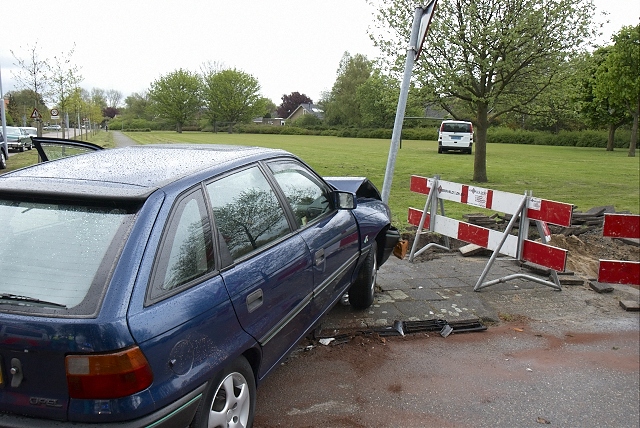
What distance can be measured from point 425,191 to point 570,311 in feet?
8.78

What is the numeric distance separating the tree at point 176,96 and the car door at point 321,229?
85.9 m

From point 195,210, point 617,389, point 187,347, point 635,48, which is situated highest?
point 635,48

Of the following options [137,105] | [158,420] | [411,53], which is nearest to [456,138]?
[411,53]

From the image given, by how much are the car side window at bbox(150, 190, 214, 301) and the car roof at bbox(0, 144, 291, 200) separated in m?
0.17

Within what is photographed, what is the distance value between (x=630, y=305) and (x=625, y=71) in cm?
3507

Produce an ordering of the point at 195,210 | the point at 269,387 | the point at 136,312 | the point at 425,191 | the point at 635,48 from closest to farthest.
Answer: the point at 136,312 < the point at 195,210 < the point at 269,387 < the point at 425,191 < the point at 635,48

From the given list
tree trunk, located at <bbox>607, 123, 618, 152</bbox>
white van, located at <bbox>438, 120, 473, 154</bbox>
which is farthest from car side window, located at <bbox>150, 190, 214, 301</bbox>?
tree trunk, located at <bbox>607, 123, 618, 152</bbox>

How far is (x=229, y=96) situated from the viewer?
89.1 m

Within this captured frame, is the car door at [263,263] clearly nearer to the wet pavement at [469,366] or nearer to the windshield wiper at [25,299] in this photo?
the wet pavement at [469,366]

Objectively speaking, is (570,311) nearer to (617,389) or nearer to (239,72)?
(617,389)

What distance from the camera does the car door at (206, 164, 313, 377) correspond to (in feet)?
9.05

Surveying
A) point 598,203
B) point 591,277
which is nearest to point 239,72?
point 598,203

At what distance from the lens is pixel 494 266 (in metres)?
7.11

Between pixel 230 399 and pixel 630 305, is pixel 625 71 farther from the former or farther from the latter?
pixel 230 399
